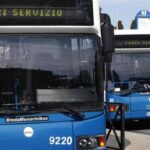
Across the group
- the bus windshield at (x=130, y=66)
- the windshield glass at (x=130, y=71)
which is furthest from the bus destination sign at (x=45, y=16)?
the bus windshield at (x=130, y=66)

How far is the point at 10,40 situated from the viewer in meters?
6.75

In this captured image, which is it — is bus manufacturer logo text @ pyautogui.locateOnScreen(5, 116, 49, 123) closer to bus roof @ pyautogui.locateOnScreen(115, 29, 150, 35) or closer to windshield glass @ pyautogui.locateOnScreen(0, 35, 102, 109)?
windshield glass @ pyautogui.locateOnScreen(0, 35, 102, 109)

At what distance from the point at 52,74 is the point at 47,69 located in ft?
0.29

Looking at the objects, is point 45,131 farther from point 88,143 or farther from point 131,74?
point 131,74

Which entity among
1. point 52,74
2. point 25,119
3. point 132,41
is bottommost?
point 25,119

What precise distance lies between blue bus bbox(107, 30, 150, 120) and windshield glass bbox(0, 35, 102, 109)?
6.96 metres

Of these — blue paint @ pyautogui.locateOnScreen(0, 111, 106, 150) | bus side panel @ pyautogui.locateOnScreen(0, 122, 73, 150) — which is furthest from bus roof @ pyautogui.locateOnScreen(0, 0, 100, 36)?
bus side panel @ pyautogui.locateOnScreen(0, 122, 73, 150)

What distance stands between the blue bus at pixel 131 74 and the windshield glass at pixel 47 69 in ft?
22.8

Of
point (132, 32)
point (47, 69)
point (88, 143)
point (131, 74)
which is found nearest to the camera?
point (88, 143)

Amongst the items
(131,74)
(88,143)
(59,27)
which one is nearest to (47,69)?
(59,27)

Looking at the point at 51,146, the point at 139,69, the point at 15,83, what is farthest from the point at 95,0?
the point at 139,69

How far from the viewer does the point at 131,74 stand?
1424 centimetres

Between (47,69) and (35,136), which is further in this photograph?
(47,69)

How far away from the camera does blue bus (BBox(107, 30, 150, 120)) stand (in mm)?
13977
